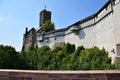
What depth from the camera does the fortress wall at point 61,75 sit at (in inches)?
106

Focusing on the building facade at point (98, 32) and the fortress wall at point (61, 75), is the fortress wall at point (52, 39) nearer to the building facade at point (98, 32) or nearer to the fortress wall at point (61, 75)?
the building facade at point (98, 32)

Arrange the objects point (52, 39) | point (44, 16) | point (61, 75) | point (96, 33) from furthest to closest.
→ point (44, 16) < point (52, 39) < point (96, 33) < point (61, 75)

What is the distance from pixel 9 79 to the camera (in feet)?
11.4

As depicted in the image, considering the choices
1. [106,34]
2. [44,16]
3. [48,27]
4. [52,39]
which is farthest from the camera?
[44,16]

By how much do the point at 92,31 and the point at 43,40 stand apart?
15798mm

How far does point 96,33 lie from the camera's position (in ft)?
89.2

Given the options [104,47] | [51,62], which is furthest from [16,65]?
[104,47]

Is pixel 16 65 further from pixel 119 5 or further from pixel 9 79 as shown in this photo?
pixel 9 79

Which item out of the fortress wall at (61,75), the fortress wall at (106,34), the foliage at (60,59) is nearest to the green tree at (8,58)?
the foliage at (60,59)

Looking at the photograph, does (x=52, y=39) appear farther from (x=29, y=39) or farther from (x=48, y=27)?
(x=29, y=39)

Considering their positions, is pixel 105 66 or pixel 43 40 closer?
pixel 105 66

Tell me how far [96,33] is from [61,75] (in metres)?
24.6

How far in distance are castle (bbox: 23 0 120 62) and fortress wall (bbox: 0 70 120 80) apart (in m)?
17.4

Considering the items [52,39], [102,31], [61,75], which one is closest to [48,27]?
[52,39]
